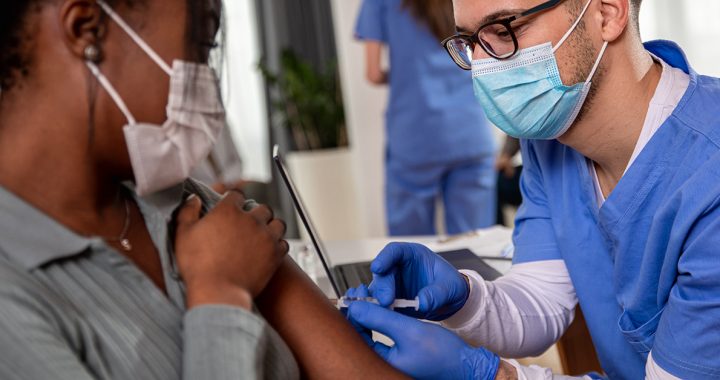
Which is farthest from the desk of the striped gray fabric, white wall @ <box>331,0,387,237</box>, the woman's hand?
white wall @ <box>331,0,387,237</box>

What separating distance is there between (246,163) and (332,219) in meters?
1.29

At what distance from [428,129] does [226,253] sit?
2.04 metres

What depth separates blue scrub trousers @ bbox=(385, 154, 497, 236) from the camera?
291 cm

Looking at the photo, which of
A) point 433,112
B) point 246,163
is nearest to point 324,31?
point 246,163

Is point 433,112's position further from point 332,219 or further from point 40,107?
point 40,107

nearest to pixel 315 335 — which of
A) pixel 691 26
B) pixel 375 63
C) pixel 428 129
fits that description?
pixel 428 129

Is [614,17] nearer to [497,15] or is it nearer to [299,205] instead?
[497,15]

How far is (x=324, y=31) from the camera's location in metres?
5.04

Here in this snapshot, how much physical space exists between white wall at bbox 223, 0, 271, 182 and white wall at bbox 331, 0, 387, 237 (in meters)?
1.01

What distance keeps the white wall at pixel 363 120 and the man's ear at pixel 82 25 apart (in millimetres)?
3190

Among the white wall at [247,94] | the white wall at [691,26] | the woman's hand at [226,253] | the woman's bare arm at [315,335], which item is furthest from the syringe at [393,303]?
the white wall at [247,94]

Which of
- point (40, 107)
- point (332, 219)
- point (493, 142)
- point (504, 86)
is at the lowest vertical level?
point (332, 219)

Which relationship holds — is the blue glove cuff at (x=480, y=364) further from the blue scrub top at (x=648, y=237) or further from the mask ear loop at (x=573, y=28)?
the mask ear loop at (x=573, y=28)

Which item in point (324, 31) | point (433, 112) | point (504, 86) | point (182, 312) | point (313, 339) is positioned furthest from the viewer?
point (324, 31)
